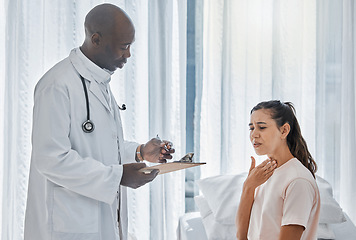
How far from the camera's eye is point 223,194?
7.10ft

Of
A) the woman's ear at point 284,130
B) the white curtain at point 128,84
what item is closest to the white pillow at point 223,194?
the white curtain at point 128,84

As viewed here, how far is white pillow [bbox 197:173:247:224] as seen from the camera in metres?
2.06

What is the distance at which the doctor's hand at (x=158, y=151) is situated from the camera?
5.40 feet

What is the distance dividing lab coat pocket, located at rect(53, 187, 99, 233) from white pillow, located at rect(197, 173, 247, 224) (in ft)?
2.78

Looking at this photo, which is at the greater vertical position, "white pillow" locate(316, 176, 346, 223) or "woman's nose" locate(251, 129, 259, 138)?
"woman's nose" locate(251, 129, 259, 138)

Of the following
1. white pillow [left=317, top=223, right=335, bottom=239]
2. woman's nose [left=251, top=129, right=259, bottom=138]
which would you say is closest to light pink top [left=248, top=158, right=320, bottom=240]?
woman's nose [left=251, top=129, right=259, bottom=138]

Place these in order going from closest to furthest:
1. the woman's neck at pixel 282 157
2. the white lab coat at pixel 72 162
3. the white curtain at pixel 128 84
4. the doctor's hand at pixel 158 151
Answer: the white lab coat at pixel 72 162, the woman's neck at pixel 282 157, the doctor's hand at pixel 158 151, the white curtain at pixel 128 84

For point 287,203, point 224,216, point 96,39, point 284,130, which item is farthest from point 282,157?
point 96,39

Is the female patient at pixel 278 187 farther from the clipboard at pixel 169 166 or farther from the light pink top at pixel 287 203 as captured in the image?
the clipboard at pixel 169 166

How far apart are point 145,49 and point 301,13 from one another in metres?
0.97

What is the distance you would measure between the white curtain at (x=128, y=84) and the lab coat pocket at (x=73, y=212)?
932mm

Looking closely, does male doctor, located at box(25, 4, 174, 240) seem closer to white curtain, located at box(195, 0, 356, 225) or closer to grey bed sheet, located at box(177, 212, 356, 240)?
grey bed sheet, located at box(177, 212, 356, 240)

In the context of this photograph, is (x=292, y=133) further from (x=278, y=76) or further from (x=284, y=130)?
(x=278, y=76)

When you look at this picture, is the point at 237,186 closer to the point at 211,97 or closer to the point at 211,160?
the point at 211,160
